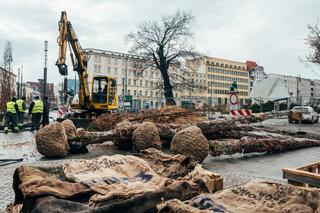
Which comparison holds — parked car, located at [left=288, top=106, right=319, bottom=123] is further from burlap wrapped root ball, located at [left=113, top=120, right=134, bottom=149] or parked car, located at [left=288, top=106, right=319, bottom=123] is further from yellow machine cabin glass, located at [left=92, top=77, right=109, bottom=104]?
burlap wrapped root ball, located at [left=113, top=120, right=134, bottom=149]

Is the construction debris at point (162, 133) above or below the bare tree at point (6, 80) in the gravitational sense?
below

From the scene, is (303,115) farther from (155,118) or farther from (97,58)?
(97,58)

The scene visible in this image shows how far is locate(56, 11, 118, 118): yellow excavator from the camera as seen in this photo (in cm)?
2095

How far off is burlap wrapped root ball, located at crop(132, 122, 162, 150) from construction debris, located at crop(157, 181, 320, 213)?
720 centimetres

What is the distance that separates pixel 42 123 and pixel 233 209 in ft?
59.6

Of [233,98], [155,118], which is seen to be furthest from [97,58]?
[155,118]

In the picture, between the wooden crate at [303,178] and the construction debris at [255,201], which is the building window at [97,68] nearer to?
the wooden crate at [303,178]

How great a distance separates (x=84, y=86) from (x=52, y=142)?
12.8 m

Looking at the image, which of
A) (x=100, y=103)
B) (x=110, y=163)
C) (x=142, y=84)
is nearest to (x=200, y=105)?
(x=100, y=103)

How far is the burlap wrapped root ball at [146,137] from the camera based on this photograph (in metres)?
10.1

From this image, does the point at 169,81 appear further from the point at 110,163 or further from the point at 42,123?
the point at 110,163

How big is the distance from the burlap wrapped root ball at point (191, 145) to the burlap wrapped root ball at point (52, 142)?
132 inches

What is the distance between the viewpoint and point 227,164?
9234mm

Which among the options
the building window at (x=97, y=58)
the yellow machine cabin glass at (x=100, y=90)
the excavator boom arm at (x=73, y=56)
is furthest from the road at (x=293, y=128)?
the building window at (x=97, y=58)
